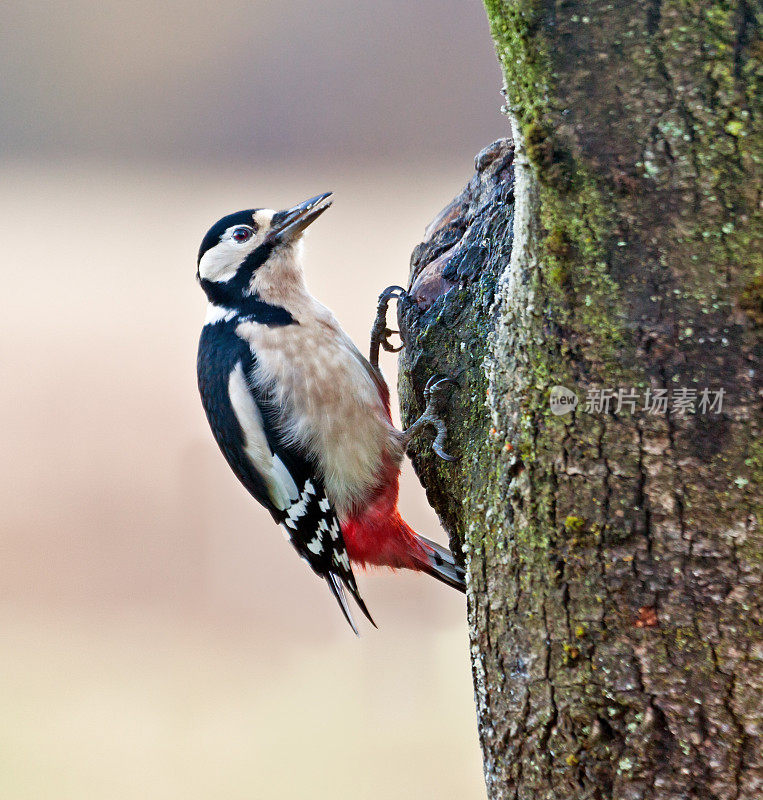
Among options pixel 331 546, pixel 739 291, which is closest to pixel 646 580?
pixel 739 291

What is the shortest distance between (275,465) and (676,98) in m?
1.71

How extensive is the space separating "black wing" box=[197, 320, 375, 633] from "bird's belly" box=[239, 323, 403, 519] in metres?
0.04

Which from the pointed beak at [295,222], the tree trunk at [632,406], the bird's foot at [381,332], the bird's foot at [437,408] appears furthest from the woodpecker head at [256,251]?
the tree trunk at [632,406]

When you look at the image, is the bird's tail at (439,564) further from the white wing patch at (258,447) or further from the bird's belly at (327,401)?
the white wing patch at (258,447)

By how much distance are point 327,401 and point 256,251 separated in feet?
1.86


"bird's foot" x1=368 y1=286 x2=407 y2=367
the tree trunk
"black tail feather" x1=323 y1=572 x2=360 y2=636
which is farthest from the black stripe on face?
the tree trunk

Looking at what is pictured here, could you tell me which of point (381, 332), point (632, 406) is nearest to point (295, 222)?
point (381, 332)

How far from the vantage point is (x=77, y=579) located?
6.67 meters

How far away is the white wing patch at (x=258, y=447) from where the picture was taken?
103 inches

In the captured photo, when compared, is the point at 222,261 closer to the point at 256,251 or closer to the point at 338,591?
the point at 256,251

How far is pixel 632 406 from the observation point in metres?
1.37

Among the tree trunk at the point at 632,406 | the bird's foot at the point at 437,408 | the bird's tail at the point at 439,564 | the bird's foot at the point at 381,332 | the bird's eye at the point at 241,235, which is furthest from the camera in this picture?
the bird's eye at the point at 241,235

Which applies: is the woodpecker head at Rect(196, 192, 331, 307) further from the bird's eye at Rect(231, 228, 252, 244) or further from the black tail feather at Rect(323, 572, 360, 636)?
the black tail feather at Rect(323, 572, 360, 636)

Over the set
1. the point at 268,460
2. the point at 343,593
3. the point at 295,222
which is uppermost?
the point at 295,222
